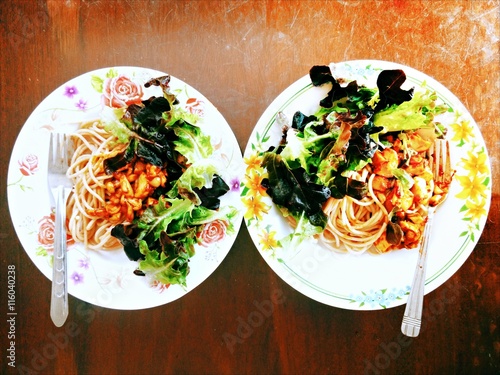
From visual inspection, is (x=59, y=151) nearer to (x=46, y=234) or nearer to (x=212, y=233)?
(x=46, y=234)

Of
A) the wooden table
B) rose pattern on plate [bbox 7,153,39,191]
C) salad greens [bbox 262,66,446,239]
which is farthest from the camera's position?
the wooden table

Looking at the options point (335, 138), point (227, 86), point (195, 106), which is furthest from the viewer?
point (227, 86)

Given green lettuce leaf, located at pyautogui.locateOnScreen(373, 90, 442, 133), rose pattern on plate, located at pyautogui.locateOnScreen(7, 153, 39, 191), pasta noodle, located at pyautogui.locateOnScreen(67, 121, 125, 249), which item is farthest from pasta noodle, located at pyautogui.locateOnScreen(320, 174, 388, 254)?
rose pattern on plate, located at pyautogui.locateOnScreen(7, 153, 39, 191)

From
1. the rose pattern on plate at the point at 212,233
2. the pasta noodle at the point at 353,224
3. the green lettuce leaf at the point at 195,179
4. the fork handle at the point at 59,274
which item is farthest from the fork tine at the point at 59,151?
the pasta noodle at the point at 353,224

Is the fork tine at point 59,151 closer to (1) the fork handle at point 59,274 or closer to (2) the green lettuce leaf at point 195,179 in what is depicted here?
(1) the fork handle at point 59,274

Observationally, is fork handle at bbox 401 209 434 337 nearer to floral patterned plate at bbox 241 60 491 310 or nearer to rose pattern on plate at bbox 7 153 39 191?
floral patterned plate at bbox 241 60 491 310

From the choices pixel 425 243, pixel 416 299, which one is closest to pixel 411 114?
pixel 425 243

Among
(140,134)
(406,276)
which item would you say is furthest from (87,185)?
(406,276)
